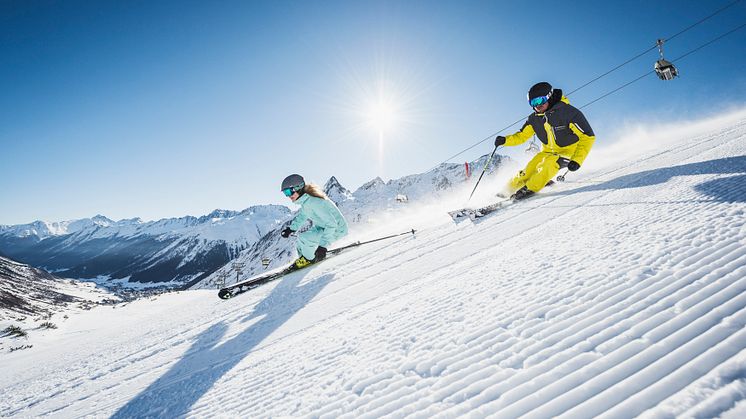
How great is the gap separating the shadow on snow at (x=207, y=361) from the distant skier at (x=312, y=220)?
2366 millimetres

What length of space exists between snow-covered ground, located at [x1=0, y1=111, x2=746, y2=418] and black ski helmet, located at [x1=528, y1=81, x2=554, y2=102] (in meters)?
3.17

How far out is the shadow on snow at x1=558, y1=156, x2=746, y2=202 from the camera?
185 inches

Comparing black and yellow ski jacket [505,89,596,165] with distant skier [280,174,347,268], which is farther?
black and yellow ski jacket [505,89,596,165]

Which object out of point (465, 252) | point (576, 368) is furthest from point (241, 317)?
point (576, 368)

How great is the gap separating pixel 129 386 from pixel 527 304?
454 cm

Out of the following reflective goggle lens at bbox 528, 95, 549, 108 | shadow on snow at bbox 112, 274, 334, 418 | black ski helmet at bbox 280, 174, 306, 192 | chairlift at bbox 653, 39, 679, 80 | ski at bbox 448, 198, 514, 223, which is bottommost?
shadow on snow at bbox 112, 274, 334, 418

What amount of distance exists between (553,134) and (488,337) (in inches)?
298

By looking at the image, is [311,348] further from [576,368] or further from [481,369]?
[576,368]

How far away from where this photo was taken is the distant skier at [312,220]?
8.06m

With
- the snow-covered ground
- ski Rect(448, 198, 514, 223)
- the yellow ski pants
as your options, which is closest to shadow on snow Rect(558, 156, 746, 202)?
the snow-covered ground

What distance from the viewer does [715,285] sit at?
7.87ft

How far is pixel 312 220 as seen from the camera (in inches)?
333

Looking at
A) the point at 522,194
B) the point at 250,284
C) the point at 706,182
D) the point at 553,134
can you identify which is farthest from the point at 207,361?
the point at 553,134

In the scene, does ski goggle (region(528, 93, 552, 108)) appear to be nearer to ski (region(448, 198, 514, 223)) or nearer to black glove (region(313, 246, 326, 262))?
ski (region(448, 198, 514, 223))
